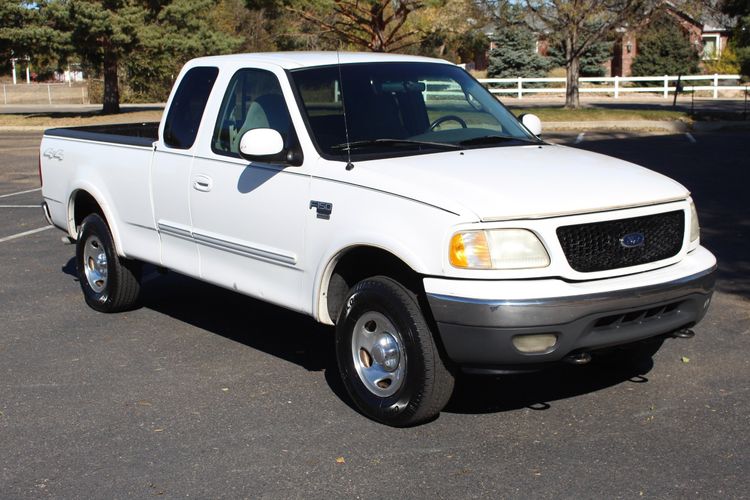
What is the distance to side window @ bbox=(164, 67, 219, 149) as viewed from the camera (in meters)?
6.90

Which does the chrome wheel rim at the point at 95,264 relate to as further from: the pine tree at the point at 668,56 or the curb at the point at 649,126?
the pine tree at the point at 668,56

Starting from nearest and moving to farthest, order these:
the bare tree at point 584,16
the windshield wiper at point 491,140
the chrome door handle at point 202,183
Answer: the windshield wiper at point 491,140 < the chrome door handle at point 202,183 < the bare tree at point 584,16

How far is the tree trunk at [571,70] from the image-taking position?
30753 millimetres

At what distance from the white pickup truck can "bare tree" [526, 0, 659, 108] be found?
23.4 metres

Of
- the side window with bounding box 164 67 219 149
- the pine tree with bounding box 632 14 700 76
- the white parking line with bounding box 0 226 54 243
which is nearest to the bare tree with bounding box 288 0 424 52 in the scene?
the pine tree with bounding box 632 14 700 76

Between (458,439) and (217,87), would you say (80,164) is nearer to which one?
(217,87)

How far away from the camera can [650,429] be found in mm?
5297

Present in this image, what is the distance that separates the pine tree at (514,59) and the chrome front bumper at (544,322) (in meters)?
50.5

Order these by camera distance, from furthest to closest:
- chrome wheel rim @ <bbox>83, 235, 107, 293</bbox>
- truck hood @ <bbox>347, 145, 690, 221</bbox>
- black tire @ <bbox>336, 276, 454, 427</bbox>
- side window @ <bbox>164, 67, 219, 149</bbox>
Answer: chrome wheel rim @ <bbox>83, 235, 107, 293</bbox>, side window @ <bbox>164, 67, 219, 149</bbox>, black tire @ <bbox>336, 276, 454, 427</bbox>, truck hood @ <bbox>347, 145, 690, 221</bbox>

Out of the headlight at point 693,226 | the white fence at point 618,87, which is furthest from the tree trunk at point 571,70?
the headlight at point 693,226

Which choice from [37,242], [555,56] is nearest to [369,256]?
[37,242]

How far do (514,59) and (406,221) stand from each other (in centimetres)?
5080

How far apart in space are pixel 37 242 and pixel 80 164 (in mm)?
3780

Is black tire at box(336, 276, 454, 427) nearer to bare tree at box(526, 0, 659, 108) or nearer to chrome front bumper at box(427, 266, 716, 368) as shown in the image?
chrome front bumper at box(427, 266, 716, 368)
